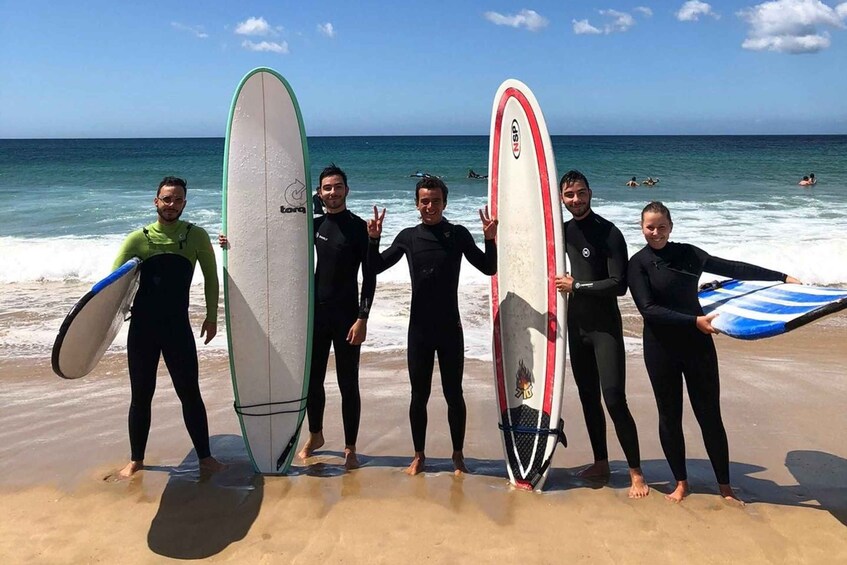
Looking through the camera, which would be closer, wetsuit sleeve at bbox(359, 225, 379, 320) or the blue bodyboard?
the blue bodyboard

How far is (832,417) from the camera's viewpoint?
13.6 feet

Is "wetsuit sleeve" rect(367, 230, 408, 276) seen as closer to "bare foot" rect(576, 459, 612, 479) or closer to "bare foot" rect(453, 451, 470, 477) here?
"bare foot" rect(453, 451, 470, 477)

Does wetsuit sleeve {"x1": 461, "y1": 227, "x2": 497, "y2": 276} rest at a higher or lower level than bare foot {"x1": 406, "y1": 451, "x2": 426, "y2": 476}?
higher

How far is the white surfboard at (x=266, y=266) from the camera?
3.61 meters

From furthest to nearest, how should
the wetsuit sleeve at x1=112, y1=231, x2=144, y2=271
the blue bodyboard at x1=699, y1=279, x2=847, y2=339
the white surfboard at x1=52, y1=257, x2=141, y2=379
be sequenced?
the wetsuit sleeve at x1=112, y1=231, x2=144, y2=271 < the white surfboard at x1=52, y1=257, x2=141, y2=379 < the blue bodyboard at x1=699, y1=279, x2=847, y2=339

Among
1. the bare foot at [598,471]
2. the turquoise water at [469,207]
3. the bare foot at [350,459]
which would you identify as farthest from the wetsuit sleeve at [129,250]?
the turquoise water at [469,207]

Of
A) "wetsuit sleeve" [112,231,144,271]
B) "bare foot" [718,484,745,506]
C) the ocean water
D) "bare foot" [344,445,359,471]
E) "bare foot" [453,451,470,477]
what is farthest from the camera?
the ocean water

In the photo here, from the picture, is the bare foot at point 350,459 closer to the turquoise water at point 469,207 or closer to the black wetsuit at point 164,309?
the black wetsuit at point 164,309

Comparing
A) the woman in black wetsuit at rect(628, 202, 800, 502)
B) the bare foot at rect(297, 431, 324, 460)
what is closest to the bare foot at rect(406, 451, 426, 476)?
the bare foot at rect(297, 431, 324, 460)

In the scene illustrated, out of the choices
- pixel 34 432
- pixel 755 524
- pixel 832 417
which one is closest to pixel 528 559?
pixel 755 524

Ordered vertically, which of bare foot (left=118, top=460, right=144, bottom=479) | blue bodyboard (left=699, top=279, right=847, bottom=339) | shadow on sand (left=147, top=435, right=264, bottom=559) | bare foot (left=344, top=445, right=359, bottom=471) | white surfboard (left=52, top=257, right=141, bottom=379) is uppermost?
blue bodyboard (left=699, top=279, right=847, bottom=339)

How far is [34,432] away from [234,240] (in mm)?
1846

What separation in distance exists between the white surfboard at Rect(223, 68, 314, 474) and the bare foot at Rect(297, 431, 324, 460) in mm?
206

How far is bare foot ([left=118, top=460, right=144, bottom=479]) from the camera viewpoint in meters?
3.42
